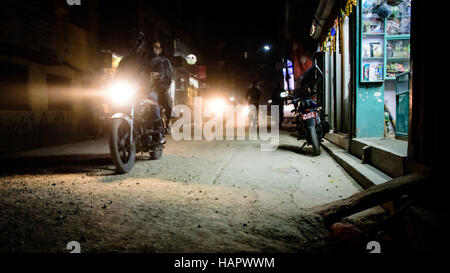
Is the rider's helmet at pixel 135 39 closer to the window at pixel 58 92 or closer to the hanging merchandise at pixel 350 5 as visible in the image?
the hanging merchandise at pixel 350 5

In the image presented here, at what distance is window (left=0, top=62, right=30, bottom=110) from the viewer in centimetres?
851

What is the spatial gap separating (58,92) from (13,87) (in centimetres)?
193

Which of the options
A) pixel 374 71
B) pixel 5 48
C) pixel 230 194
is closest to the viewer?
pixel 230 194

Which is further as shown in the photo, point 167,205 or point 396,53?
point 396,53

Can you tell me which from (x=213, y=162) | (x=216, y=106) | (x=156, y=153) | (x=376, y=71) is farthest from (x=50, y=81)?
(x=216, y=106)

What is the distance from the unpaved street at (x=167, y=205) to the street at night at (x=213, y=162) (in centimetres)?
2

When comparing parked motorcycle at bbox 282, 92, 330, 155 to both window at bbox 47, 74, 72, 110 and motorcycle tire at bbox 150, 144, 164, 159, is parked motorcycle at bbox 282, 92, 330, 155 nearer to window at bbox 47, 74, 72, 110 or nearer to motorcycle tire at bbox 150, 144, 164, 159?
motorcycle tire at bbox 150, 144, 164, 159

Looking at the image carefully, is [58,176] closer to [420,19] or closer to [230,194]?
[230,194]

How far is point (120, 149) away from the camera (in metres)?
4.96

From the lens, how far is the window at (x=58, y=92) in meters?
10.4

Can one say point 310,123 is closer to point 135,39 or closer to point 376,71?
point 376,71

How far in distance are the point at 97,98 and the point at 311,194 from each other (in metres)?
11.6

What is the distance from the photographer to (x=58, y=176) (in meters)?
4.62

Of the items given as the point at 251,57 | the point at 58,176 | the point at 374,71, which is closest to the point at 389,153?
the point at 374,71
